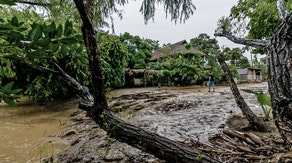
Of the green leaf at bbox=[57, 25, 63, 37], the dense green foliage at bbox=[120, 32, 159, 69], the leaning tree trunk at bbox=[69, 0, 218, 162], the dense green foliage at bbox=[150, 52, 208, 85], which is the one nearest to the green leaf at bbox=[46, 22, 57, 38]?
the green leaf at bbox=[57, 25, 63, 37]

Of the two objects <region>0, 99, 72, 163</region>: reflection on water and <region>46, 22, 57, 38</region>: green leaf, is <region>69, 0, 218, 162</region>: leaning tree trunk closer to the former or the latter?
<region>46, 22, 57, 38</region>: green leaf

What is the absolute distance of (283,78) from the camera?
1.71m

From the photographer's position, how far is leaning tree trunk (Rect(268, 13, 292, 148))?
1662 millimetres

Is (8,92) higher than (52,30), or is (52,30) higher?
(52,30)

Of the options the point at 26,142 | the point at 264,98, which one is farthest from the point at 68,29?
the point at 26,142

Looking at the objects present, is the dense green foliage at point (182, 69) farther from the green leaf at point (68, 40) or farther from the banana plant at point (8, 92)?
the banana plant at point (8, 92)

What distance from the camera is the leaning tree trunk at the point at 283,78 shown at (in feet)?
5.45

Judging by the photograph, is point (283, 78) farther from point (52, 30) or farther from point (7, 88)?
point (7, 88)

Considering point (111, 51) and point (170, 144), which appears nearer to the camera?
point (170, 144)

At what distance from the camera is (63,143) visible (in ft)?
12.7

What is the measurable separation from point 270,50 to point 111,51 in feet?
33.7

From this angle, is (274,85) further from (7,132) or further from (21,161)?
(7,132)

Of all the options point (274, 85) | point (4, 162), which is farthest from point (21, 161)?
point (274, 85)

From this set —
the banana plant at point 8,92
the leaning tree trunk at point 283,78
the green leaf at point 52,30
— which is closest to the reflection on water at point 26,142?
the banana plant at point 8,92
